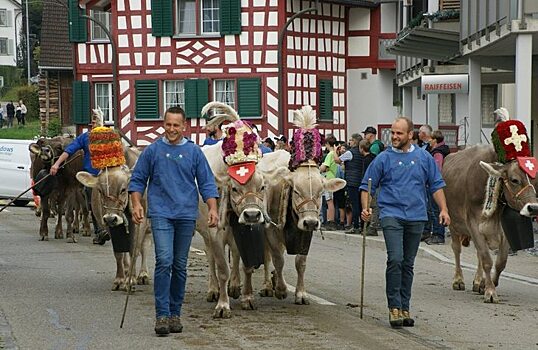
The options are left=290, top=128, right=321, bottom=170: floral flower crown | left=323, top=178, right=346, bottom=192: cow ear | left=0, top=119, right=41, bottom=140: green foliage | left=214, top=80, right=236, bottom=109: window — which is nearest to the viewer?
left=290, top=128, right=321, bottom=170: floral flower crown

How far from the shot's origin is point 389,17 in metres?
47.2

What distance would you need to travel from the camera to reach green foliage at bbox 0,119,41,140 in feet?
225

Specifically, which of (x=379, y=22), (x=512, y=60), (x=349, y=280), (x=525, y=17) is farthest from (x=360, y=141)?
(x=379, y=22)

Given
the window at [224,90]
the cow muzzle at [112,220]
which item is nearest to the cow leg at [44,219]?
the cow muzzle at [112,220]

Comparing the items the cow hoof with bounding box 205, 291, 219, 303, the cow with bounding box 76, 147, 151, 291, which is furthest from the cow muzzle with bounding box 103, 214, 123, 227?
the cow hoof with bounding box 205, 291, 219, 303

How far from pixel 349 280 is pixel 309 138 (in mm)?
3798

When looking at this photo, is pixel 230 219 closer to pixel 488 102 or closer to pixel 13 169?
pixel 13 169

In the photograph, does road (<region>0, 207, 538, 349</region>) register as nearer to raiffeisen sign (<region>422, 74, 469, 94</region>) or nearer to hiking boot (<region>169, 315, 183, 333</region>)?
hiking boot (<region>169, 315, 183, 333</region>)

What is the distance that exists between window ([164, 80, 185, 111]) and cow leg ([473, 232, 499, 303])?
30836 millimetres

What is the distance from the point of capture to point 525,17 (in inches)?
906

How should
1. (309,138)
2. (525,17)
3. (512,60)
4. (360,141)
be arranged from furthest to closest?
(512,60) < (360,141) < (525,17) < (309,138)

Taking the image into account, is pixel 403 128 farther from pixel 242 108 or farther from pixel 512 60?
pixel 242 108

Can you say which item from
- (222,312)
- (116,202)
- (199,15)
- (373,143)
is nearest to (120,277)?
(116,202)

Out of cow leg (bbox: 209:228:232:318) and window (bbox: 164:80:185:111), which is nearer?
cow leg (bbox: 209:228:232:318)
